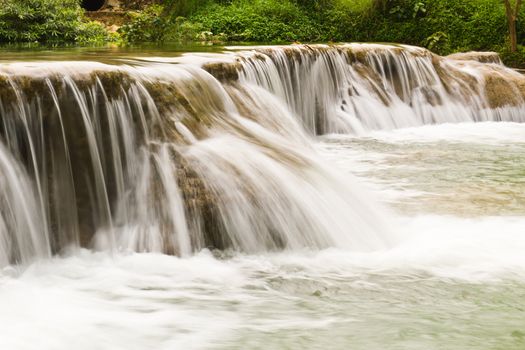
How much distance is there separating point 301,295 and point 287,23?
21.6 metres

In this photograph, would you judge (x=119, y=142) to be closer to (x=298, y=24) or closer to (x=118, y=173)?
(x=118, y=173)

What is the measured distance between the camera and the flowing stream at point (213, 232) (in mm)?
3529

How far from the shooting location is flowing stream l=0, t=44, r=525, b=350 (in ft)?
11.6

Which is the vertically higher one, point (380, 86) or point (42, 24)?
point (42, 24)

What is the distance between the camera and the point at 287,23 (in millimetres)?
24719

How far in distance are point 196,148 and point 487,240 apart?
2.27m

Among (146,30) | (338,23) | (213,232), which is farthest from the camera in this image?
(338,23)

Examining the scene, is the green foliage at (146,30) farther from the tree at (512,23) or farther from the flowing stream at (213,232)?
the flowing stream at (213,232)

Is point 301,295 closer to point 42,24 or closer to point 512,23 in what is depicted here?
point 42,24

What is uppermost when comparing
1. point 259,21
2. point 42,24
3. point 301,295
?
point 42,24

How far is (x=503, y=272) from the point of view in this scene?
14.1ft

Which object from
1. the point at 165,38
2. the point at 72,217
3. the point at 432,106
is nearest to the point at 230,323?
the point at 72,217

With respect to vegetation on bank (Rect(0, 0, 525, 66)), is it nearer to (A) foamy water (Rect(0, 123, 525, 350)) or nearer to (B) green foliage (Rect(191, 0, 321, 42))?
(B) green foliage (Rect(191, 0, 321, 42))

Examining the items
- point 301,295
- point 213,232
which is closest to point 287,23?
point 213,232
